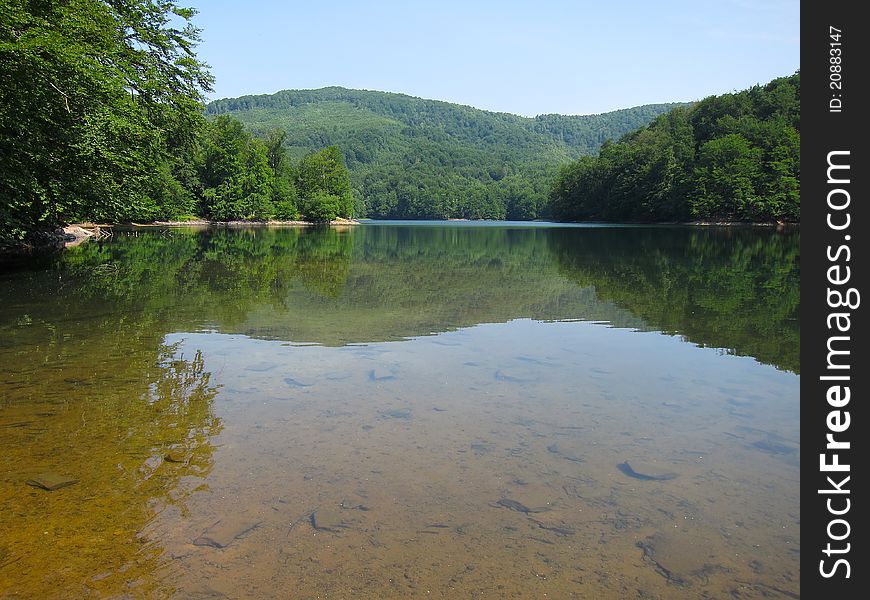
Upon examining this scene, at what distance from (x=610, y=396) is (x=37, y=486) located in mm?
6545

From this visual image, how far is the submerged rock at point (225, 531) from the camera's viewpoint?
169 inches

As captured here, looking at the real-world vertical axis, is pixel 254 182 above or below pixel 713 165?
below

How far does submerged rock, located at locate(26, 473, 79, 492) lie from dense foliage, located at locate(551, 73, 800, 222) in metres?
93.6

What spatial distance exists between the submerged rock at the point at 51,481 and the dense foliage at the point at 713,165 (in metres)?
93.6

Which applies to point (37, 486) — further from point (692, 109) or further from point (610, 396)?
→ point (692, 109)

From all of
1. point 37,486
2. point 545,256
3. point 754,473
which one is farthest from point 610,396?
point 545,256

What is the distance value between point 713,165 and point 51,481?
103m

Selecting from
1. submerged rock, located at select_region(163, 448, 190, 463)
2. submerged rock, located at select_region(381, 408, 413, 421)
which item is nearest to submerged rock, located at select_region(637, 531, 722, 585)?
submerged rock, located at select_region(381, 408, 413, 421)

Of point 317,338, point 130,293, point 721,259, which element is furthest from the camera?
point 721,259

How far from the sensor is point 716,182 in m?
91.4

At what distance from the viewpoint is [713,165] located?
93562 mm

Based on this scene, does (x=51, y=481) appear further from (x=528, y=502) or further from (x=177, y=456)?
(x=528, y=502)

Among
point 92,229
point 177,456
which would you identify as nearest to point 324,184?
point 92,229

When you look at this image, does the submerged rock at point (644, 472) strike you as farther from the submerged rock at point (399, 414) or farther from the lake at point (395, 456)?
the submerged rock at point (399, 414)
